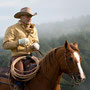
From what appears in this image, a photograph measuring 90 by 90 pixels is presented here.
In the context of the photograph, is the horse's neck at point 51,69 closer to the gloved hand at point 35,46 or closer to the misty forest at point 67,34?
the gloved hand at point 35,46

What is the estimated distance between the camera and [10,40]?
22.9 ft

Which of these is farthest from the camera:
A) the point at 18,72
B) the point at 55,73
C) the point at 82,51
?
the point at 82,51

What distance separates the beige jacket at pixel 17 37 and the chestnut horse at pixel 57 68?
84 centimetres

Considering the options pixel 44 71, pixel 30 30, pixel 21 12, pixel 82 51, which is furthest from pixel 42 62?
pixel 82 51

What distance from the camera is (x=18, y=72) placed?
6.65 m

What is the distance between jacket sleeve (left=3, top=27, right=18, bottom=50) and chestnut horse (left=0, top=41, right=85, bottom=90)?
95cm

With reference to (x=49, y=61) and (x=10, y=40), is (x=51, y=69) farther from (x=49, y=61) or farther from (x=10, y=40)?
(x=10, y=40)

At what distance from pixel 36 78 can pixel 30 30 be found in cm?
157

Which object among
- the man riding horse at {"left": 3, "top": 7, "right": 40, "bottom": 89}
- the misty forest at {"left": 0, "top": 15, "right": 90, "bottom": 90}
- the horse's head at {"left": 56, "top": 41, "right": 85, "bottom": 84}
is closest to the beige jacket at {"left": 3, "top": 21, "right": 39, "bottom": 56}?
the man riding horse at {"left": 3, "top": 7, "right": 40, "bottom": 89}

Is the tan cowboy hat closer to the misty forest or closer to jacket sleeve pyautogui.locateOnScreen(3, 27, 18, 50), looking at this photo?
jacket sleeve pyautogui.locateOnScreen(3, 27, 18, 50)

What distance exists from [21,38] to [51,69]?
1.43 metres

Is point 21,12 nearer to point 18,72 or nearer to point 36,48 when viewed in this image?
point 36,48

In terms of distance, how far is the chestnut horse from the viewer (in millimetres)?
5738

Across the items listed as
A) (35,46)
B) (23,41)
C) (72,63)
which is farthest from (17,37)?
(72,63)
